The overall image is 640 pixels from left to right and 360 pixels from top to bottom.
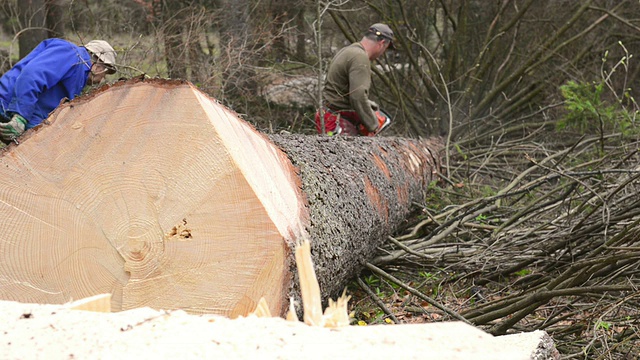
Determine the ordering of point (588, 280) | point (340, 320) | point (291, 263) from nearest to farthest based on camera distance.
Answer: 1. point (340, 320)
2. point (291, 263)
3. point (588, 280)

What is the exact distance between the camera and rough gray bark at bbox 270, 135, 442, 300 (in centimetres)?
297

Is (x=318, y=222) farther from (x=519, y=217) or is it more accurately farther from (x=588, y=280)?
(x=519, y=217)

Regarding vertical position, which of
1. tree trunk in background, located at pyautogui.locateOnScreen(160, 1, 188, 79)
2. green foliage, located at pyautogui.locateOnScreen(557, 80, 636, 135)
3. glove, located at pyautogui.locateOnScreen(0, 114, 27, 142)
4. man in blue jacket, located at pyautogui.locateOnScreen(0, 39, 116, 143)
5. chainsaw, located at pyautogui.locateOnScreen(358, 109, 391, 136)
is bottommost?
chainsaw, located at pyautogui.locateOnScreen(358, 109, 391, 136)

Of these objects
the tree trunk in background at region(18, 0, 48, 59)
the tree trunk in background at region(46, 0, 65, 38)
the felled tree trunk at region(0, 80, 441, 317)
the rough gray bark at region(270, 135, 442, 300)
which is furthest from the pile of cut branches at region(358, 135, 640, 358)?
the tree trunk in background at region(46, 0, 65, 38)

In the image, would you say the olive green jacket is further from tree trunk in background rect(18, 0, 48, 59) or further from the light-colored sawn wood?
tree trunk in background rect(18, 0, 48, 59)

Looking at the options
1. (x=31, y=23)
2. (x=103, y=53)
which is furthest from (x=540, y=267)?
Result: (x=31, y=23)

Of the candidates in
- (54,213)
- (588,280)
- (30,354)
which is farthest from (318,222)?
(30,354)

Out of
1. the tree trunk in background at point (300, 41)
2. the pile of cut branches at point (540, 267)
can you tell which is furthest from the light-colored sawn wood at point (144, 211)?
the tree trunk in background at point (300, 41)

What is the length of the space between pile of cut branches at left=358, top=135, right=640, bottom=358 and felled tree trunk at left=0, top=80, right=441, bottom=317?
4.02 ft

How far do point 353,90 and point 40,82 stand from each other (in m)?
3.05

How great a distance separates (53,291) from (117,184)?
461 mm

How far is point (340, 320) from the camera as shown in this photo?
4.48 feet

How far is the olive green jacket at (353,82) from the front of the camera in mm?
6270

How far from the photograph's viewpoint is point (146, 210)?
237 cm
